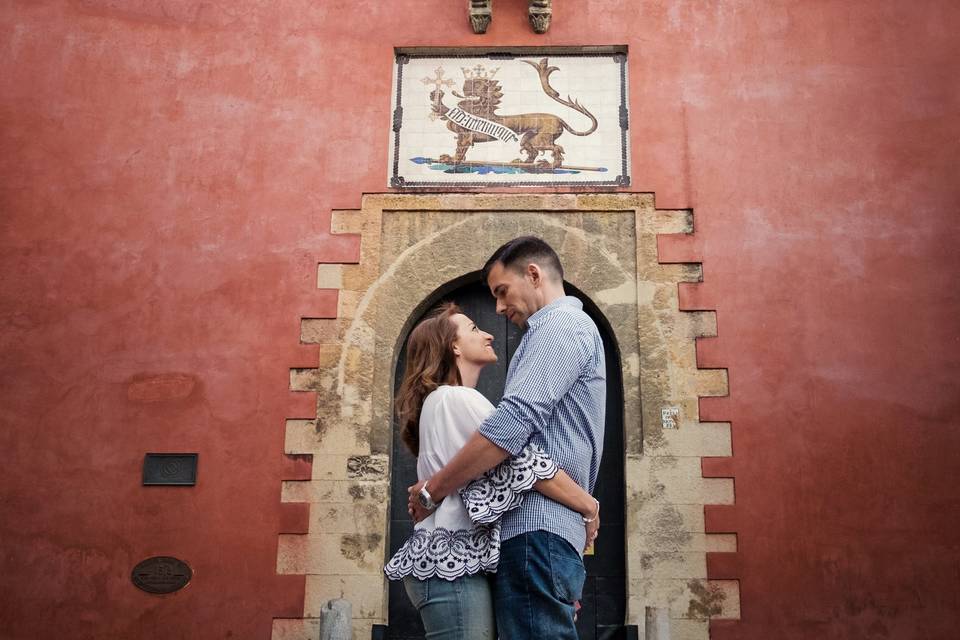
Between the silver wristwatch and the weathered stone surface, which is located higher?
the silver wristwatch

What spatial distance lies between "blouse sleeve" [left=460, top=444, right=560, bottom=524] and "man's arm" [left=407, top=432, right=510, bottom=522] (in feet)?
0.14

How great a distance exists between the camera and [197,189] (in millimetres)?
5676

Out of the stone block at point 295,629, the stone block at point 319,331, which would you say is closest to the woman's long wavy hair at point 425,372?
the stone block at point 295,629

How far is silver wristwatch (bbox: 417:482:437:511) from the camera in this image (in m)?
2.29

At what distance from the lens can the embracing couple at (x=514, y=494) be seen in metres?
2.16

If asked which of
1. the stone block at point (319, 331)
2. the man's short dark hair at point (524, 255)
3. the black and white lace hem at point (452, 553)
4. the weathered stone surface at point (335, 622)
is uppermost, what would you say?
the stone block at point (319, 331)

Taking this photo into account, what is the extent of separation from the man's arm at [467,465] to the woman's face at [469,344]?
361 mm

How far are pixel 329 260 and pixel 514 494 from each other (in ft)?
11.5

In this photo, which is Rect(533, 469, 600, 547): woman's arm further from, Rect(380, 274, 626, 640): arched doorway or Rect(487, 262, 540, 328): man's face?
Rect(380, 274, 626, 640): arched doorway

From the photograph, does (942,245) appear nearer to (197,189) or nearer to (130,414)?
(197,189)

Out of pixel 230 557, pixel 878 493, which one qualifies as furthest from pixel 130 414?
pixel 878 493

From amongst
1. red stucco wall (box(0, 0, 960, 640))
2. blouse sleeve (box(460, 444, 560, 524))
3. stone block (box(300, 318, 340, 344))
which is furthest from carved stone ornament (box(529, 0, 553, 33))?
blouse sleeve (box(460, 444, 560, 524))

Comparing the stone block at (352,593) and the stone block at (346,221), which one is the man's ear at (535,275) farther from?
the stone block at (346,221)

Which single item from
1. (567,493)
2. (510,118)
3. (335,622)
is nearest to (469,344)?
(567,493)
